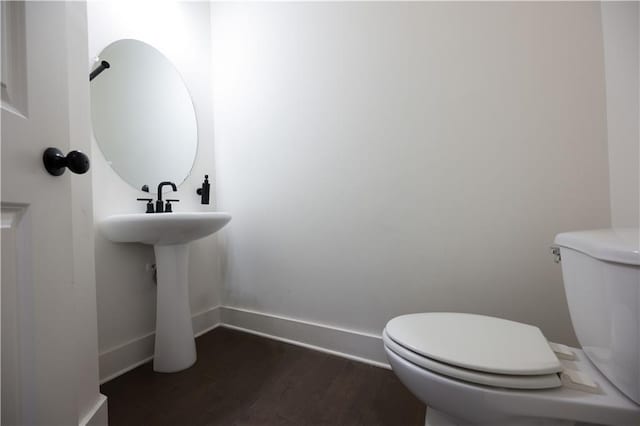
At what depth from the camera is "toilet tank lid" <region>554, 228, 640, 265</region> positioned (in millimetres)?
529

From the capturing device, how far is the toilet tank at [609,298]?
21.0 inches

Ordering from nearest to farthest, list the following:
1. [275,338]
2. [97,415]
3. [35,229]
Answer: [35,229]
[97,415]
[275,338]

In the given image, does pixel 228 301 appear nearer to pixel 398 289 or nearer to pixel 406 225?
pixel 398 289

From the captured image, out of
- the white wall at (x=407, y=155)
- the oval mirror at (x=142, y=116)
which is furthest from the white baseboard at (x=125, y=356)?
the oval mirror at (x=142, y=116)

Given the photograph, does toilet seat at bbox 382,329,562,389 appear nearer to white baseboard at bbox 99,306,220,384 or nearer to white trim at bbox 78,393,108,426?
white trim at bbox 78,393,108,426

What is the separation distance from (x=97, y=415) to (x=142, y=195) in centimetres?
92

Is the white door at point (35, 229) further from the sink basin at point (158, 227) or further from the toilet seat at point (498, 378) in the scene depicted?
the toilet seat at point (498, 378)

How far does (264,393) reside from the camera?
1.05 m

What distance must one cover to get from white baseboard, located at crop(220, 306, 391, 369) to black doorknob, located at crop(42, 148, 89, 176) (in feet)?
4.01

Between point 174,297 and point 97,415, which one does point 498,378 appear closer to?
point 97,415

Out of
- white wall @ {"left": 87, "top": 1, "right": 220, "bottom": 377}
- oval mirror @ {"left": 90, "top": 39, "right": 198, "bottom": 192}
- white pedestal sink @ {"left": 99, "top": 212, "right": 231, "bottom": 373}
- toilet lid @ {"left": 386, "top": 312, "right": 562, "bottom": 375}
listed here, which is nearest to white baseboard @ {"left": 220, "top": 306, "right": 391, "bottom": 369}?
white wall @ {"left": 87, "top": 1, "right": 220, "bottom": 377}

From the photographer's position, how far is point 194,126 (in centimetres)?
160

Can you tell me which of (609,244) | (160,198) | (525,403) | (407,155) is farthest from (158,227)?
(609,244)

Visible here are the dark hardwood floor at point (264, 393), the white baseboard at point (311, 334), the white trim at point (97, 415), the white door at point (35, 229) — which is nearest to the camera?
the white door at point (35, 229)
